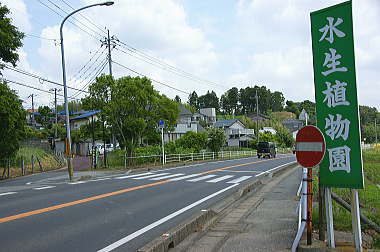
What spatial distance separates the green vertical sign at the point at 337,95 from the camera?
5.14m

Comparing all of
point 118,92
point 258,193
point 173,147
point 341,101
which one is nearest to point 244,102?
point 173,147

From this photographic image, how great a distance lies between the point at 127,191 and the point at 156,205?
2.99m

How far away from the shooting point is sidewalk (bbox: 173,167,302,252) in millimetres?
5949

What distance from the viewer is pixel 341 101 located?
17.1 feet

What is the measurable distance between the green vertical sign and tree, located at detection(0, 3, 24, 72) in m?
16.7

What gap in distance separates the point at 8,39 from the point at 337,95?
17591 mm

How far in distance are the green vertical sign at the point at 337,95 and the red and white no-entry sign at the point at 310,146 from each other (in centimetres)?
38

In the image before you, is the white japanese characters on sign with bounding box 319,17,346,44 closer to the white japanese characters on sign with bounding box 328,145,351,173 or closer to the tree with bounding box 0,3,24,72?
the white japanese characters on sign with bounding box 328,145,351,173

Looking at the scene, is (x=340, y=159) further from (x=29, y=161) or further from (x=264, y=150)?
(x=264, y=150)

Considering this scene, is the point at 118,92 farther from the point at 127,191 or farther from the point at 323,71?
the point at 323,71

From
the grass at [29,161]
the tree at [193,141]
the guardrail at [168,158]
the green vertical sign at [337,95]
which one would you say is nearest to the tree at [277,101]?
the guardrail at [168,158]

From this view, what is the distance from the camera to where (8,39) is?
17891 mm

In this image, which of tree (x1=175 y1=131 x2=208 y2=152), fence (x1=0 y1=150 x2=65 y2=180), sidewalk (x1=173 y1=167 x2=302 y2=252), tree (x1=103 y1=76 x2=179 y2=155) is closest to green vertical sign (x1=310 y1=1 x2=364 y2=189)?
sidewalk (x1=173 y1=167 x2=302 y2=252)

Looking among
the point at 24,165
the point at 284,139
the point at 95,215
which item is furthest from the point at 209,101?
the point at 95,215
